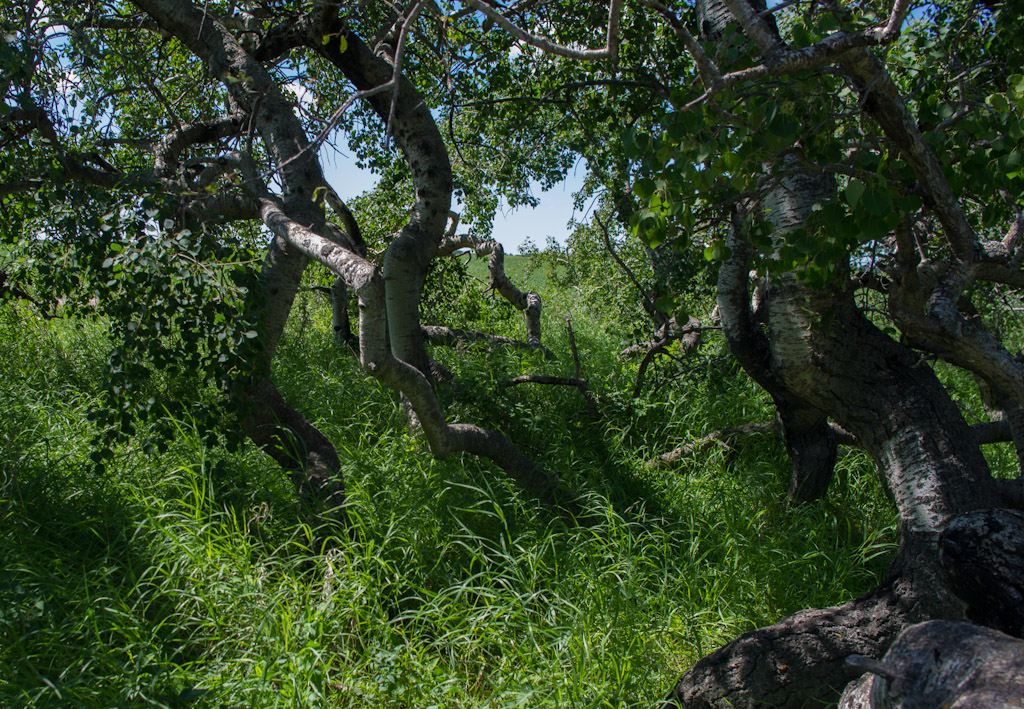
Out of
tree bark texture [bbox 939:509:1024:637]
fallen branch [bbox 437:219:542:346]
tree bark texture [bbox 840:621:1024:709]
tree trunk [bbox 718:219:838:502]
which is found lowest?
tree bark texture [bbox 840:621:1024:709]

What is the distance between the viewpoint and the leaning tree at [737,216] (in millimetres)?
2078

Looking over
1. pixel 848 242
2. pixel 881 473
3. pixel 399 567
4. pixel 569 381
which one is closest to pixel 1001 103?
pixel 848 242

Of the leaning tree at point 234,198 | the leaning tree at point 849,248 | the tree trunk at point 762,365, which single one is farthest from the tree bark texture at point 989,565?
the leaning tree at point 234,198

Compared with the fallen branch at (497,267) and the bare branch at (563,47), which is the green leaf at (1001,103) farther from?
the fallen branch at (497,267)

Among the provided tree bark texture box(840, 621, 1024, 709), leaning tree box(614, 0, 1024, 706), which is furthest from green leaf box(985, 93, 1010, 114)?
tree bark texture box(840, 621, 1024, 709)

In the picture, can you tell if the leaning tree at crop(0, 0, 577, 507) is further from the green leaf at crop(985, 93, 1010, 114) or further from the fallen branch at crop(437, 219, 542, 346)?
the green leaf at crop(985, 93, 1010, 114)

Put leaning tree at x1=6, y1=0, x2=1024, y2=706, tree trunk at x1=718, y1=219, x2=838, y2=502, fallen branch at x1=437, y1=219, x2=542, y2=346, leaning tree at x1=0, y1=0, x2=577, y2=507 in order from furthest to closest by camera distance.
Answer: fallen branch at x1=437, y1=219, x2=542, y2=346 < tree trunk at x1=718, y1=219, x2=838, y2=502 < leaning tree at x1=0, y1=0, x2=577, y2=507 < leaning tree at x1=6, y1=0, x2=1024, y2=706

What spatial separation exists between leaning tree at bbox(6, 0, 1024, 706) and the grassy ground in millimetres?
296

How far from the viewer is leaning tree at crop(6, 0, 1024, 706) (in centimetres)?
208

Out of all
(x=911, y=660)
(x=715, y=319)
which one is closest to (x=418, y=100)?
(x=715, y=319)

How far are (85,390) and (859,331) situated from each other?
17.4ft

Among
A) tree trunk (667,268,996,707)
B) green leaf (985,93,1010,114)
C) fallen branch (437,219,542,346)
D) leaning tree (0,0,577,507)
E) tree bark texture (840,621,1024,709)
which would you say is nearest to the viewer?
tree bark texture (840,621,1024,709)

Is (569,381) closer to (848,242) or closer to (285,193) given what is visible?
(285,193)

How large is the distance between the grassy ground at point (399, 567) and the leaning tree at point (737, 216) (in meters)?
0.30
